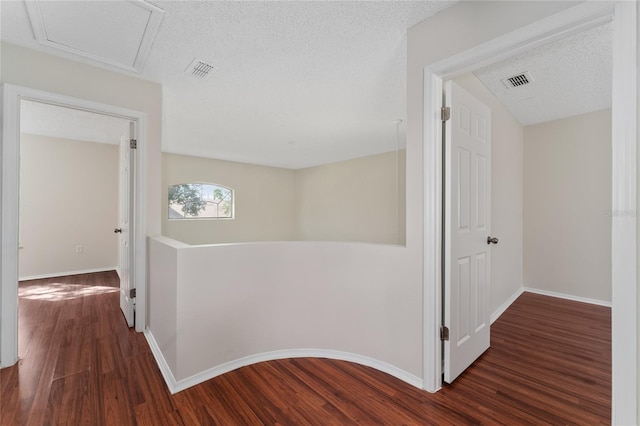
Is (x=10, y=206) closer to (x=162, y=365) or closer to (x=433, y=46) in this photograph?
(x=162, y=365)

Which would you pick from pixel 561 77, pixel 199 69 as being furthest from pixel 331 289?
pixel 561 77

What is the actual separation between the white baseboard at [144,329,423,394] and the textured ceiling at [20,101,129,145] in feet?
9.22

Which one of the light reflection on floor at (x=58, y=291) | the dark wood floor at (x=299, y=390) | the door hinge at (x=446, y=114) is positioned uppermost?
the door hinge at (x=446, y=114)

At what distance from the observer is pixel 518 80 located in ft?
8.43

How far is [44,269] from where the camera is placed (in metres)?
4.48

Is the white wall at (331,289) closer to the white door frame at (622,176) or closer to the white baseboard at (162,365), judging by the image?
the white baseboard at (162,365)

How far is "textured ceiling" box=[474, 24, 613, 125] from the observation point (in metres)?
2.04

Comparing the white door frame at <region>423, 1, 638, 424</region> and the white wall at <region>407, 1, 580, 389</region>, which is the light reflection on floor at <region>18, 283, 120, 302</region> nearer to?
the white wall at <region>407, 1, 580, 389</region>

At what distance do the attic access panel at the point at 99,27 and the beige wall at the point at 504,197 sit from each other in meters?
2.46

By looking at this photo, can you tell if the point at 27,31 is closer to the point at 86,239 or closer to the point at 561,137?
the point at 86,239

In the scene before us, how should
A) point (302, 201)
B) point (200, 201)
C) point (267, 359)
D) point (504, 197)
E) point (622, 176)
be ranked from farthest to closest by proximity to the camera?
point (302, 201) → point (200, 201) → point (504, 197) → point (267, 359) → point (622, 176)

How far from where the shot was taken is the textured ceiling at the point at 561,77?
2039 mm

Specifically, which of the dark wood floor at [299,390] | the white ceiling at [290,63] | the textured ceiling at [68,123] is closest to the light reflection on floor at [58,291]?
the dark wood floor at [299,390]

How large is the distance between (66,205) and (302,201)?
487 centimetres
